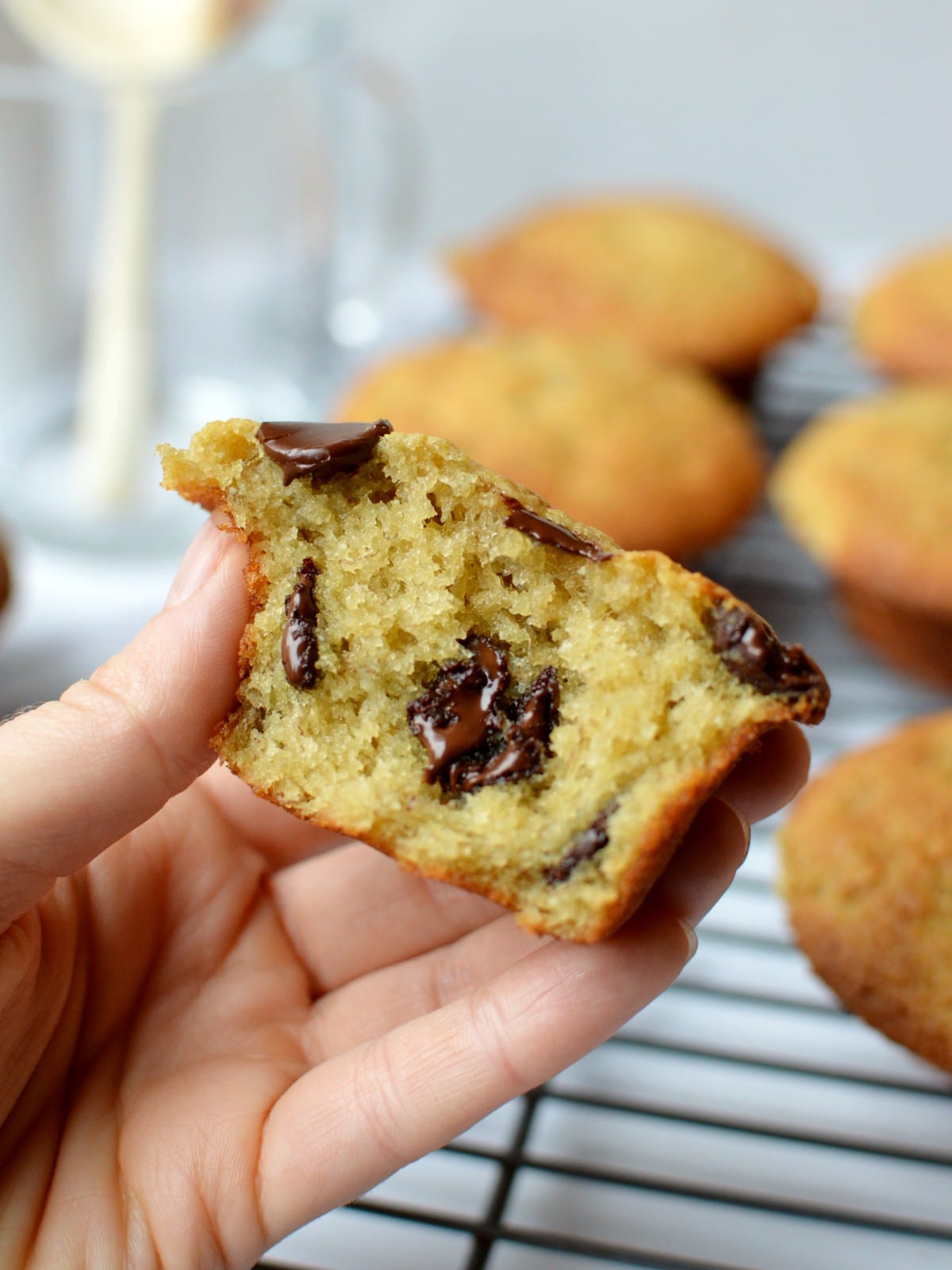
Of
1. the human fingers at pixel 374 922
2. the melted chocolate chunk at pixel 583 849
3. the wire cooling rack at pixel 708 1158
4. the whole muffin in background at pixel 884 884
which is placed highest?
the melted chocolate chunk at pixel 583 849

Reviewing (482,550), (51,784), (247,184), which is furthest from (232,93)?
(51,784)

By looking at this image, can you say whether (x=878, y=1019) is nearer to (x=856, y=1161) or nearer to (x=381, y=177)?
(x=856, y=1161)

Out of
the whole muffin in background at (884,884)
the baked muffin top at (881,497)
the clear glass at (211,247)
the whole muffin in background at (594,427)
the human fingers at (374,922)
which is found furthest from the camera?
the clear glass at (211,247)

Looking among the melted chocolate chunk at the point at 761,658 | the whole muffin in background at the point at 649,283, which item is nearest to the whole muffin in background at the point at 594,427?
the whole muffin in background at the point at 649,283

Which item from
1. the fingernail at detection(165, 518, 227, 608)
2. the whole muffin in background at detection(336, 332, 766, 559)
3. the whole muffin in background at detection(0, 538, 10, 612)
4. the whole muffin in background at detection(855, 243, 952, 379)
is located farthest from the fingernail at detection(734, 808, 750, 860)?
the whole muffin in background at detection(855, 243, 952, 379)

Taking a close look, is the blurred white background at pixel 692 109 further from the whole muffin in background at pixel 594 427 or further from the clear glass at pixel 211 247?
the whole muffin in background at pixel 594 427
